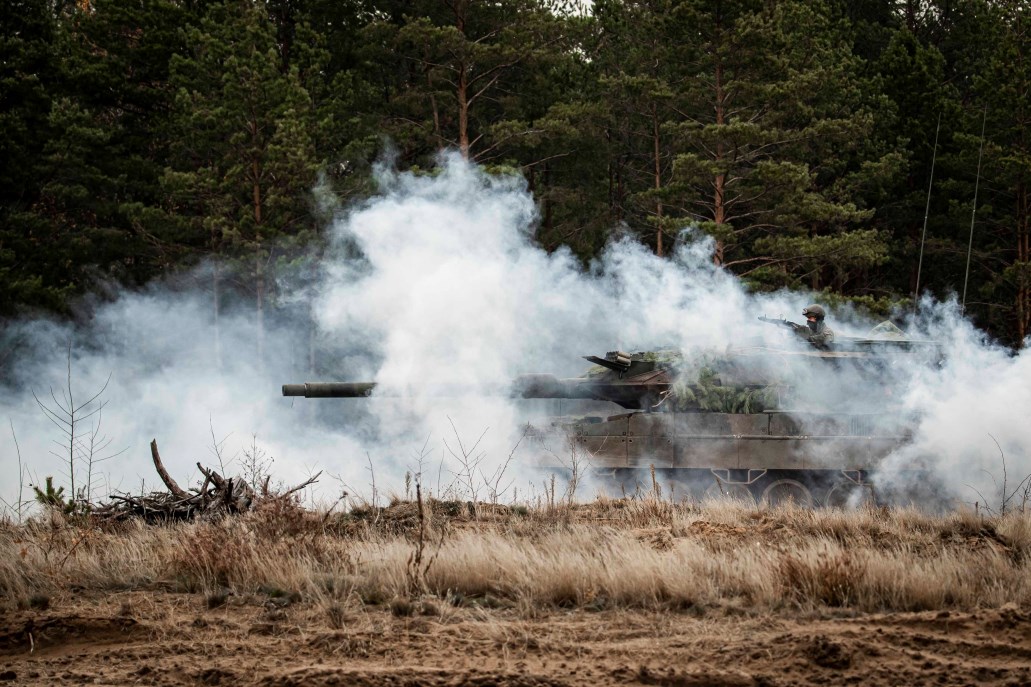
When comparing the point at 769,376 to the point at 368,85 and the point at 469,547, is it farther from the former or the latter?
the point at 368,85

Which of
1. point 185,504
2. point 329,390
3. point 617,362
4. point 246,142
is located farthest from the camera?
point 246,142

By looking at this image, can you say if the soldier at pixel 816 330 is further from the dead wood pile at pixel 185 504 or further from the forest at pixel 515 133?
the forest at pixel 515 133

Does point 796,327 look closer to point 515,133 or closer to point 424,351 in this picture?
point 424,351

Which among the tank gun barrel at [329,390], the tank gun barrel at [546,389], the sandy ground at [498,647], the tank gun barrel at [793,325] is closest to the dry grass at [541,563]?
the sandy ground at [498,647]

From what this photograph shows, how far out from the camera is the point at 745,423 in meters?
12.7

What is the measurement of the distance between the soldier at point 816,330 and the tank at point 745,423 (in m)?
0.07

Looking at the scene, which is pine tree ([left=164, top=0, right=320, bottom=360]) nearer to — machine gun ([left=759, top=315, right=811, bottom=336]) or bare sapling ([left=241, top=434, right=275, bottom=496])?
bare sapling ([left=241, top=434, right=275, bottom=496])

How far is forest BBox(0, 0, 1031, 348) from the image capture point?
83.0 feet

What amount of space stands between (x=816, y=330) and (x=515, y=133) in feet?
50.0

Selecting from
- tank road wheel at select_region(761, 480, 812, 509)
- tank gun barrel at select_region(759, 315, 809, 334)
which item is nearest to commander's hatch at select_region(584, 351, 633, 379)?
tank gun barrel at select_region(759, 315, 809, 334)

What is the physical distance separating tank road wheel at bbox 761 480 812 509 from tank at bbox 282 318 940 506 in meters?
0.01

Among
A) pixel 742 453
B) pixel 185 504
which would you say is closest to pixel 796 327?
pixel 742 453

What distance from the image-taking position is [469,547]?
7.67 m

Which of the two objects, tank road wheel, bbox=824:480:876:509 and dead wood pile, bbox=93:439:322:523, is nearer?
dead wood pile, bbox=93:439:322:523
